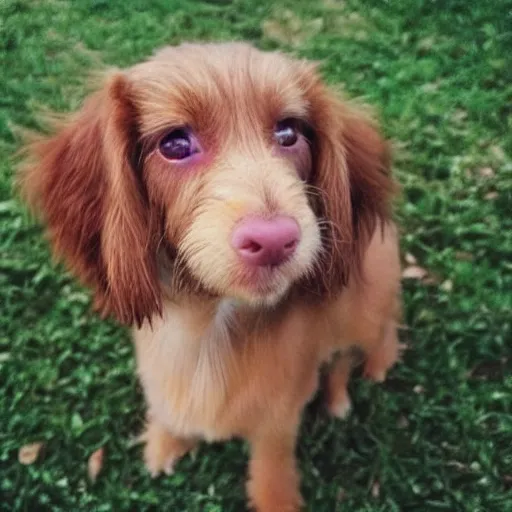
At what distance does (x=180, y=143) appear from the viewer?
2.03m

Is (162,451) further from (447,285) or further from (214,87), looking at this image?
(214,87)

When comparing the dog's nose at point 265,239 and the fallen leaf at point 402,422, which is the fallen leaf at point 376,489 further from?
the dog's nose at point 265,239

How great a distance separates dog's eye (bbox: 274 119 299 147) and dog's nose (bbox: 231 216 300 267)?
1.10 feet

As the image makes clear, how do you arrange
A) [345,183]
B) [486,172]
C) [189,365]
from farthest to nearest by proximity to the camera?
[486,172] → [189,365] → [345,183]

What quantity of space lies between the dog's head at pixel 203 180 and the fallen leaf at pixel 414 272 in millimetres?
1484

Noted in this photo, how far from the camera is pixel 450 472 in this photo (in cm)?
322

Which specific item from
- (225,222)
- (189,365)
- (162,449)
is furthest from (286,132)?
(162,449)

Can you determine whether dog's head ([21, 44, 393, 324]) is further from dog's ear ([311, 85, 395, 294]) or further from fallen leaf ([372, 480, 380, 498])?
fallen leaf ([372, 480, 380, 498])

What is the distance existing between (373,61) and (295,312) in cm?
292

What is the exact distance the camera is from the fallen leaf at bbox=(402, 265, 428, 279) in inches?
151

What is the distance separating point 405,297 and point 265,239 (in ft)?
6.72

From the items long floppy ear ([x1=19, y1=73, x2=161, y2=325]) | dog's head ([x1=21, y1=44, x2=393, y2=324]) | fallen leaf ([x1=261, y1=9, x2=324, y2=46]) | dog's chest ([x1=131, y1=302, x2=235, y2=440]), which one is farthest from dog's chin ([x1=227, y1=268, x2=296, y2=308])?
fallen leaf ([x1=261, y1=9, x2=324, y2=46])

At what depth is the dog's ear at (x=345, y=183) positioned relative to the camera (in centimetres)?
227

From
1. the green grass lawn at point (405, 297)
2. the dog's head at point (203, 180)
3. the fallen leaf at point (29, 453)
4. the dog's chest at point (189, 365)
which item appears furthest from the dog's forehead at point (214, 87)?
the fallen leaf at point (29, 453)
